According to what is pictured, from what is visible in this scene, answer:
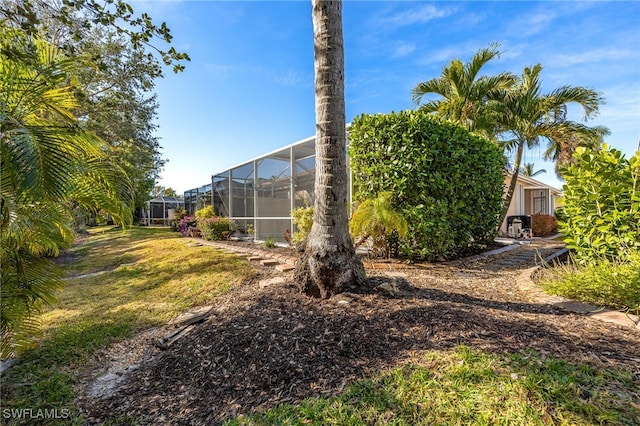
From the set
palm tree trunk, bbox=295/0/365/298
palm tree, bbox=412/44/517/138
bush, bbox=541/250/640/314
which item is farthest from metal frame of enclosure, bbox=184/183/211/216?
bush, bbox=541/250/640/314

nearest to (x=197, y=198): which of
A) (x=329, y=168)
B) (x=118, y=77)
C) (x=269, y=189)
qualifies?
(x=118, y=77)

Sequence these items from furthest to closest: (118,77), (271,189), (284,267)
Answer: (118,77) < (271,189) < (284,267)

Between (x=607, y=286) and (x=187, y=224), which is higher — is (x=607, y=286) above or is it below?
below

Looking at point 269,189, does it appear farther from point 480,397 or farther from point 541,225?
point 541,225

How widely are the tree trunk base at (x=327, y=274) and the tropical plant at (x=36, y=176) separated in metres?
1.93

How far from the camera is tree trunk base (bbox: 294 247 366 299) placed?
3062mm

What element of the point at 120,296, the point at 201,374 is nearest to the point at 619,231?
the point at 201,374

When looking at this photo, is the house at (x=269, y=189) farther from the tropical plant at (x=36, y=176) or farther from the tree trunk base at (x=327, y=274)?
the tropical plant at (x=36, y=176)

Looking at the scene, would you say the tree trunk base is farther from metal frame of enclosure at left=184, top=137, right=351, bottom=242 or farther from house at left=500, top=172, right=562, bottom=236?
house at left=500, top=172, right=562, bottom=236

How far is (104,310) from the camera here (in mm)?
4270

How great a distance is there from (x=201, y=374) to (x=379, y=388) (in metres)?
1.44

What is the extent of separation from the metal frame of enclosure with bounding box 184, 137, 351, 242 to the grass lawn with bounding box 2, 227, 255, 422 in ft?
9.31

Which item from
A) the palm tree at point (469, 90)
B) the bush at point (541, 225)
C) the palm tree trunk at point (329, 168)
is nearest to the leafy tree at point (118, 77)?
the palm tree trunk at point (329, 168)

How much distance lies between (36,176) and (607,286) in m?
5.05
